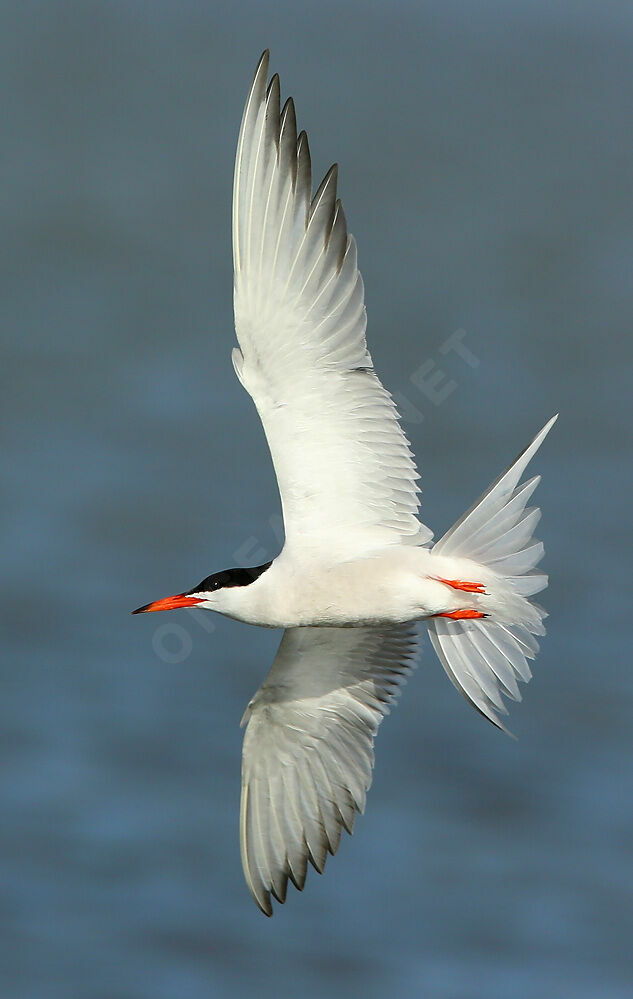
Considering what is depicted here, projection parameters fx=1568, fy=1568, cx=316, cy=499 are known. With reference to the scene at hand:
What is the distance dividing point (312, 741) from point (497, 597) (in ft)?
4.18

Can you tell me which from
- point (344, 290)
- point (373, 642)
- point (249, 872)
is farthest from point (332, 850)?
point (344, 290)

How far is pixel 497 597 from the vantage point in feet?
19.6

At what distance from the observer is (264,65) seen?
5105 mm

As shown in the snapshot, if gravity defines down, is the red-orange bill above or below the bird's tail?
below

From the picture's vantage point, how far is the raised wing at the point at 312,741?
6660mm

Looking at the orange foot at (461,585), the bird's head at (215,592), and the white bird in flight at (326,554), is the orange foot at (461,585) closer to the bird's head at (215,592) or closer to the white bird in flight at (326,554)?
the white bird in flight at (326,554)

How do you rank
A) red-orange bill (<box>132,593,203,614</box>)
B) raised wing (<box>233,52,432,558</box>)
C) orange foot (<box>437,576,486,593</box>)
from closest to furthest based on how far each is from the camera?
raised wing (<box>233,52,432,558</box>) < orange foot (<box>437,576,486,593</box>) < red-orange bill (<box>132,593,203,614</box>)

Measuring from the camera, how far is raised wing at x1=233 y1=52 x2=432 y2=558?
530cm

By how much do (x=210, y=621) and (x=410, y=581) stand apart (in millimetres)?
10215

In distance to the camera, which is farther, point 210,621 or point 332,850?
point 210,621

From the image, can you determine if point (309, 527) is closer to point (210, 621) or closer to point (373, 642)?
point (373, 642)

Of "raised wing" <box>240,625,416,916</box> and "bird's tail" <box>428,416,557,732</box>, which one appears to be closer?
"bird's tail" <box>428,416,557,732</box>

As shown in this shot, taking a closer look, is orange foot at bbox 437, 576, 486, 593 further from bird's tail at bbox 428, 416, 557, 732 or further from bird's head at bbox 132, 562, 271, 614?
bird's head at bbox 132, 562, 271, 614

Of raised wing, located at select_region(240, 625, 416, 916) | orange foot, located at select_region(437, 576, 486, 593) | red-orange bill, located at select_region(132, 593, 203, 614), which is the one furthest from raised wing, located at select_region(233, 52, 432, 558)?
raised wing, located at select_region(240, 625, 416, 916)
